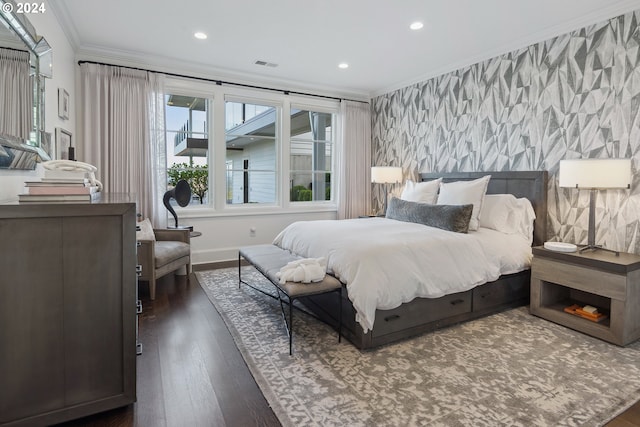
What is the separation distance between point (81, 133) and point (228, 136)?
1726 millimetres

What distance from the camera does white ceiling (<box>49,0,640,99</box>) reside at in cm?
300

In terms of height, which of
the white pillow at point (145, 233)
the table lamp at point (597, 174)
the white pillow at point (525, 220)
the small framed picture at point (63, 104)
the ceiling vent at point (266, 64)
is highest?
the ceiling vent at point (266, 64)

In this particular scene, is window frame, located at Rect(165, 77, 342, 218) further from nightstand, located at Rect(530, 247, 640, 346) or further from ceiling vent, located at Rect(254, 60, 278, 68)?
nightstand, located at Rect(530, 247, 640, 346)

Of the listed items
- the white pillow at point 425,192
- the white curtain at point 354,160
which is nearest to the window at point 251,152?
the white curtain at point 354,160

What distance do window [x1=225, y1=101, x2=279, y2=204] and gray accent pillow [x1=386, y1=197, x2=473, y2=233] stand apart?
91.3 inches

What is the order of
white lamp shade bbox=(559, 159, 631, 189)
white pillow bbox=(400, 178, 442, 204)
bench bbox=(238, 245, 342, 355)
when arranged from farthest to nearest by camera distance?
white pillow bbox=(400, 178, 442, 204)
white lamp shade bbox=(559, 159, 631, 189)
bench bbox=(238, 245, 342, 355)

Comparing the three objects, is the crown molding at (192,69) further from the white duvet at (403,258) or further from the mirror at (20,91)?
the white duvet at (403,258)

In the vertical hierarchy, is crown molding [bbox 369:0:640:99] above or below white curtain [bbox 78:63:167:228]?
above

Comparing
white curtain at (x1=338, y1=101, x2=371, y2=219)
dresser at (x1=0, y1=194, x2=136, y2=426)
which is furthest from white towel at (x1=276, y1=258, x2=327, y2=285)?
white curtain at (x1=338, y1=101, x2=371, y2=219)

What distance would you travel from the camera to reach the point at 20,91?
1.94 metres

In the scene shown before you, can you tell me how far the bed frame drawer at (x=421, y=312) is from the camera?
248 centimetres

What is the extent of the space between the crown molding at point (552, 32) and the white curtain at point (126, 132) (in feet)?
11.7

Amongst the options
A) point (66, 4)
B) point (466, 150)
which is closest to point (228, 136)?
point (66, 4)

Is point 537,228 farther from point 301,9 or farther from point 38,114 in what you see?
point 38,114
